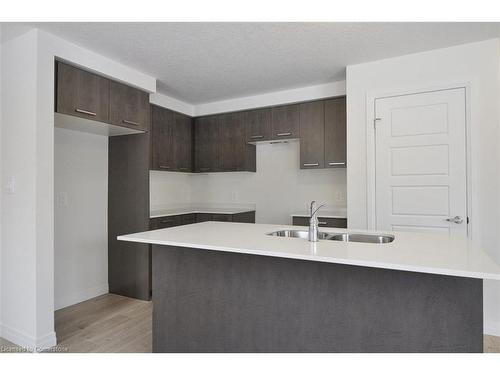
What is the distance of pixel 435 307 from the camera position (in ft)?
4.87

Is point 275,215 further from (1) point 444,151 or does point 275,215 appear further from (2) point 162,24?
(2) point 162,24

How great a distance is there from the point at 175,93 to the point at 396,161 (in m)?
2.75

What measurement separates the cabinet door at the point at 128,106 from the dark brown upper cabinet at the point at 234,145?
4.15 ft

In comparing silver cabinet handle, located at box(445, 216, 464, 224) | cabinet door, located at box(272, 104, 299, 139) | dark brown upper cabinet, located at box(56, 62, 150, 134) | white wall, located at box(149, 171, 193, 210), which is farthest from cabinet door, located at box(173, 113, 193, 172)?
silver cabinet handle, located at box(445, 216, 464, 224)

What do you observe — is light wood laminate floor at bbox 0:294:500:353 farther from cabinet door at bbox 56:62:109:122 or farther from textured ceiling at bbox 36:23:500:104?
textured ceiling at bbox 36:23:500:104

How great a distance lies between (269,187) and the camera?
450 cm

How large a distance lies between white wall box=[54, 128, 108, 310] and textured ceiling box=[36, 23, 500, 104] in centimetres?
107

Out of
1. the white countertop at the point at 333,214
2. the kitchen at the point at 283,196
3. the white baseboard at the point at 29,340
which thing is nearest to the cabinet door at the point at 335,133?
the kitchen at the point at 283,196

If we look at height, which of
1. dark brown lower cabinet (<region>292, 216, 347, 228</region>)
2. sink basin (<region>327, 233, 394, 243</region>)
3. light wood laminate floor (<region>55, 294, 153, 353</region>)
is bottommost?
light wood laminate floor (<region>55, 294, 153, 353</region>)

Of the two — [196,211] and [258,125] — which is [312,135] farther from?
[196,211]

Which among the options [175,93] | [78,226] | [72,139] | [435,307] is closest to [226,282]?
[435,307]

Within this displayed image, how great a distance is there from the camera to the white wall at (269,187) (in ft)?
13.4

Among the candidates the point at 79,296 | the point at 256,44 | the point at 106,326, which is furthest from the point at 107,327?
the point at 256,44

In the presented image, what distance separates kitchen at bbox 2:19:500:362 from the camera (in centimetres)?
159
